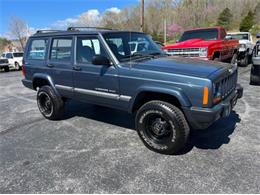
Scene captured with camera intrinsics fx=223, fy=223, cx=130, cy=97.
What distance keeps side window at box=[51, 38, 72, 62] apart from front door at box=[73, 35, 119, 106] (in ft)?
0.82

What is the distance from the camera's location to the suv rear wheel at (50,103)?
16.1 ft

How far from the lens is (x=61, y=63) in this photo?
463 centimetres

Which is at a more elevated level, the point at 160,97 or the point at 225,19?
the point at 225,19

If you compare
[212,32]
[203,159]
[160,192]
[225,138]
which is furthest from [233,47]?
[160,192]

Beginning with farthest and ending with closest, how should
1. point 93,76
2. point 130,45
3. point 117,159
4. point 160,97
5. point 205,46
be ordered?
point 205,46 → point 130,45 → point 93,76 → point 160,97 → point 117,159

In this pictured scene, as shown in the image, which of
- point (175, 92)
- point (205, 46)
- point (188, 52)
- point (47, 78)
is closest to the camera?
point (175, 92)

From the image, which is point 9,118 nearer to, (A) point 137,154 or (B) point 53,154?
(B) point 53,154

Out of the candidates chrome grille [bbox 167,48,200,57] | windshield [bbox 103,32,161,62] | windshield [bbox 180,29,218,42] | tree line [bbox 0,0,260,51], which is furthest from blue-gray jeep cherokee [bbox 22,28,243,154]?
tree line [bbox 0,0,260,51]

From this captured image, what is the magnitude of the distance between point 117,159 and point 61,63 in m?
2.40

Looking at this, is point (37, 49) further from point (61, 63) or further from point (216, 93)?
point (216, 93)

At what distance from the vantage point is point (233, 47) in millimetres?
9766

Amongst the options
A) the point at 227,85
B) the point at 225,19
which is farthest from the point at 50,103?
the point at 225,19

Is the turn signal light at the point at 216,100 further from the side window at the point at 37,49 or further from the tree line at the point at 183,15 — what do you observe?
the tree line at the point at 183,15

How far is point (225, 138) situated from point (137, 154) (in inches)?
65.8
